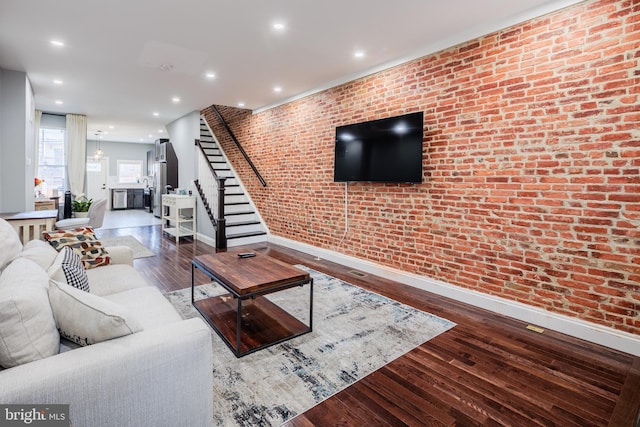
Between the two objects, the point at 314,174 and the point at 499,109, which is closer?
the point at 499,109

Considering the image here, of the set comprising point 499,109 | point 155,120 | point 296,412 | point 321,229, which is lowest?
point 296,412

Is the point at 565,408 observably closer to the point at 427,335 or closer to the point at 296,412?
the point at 427,335

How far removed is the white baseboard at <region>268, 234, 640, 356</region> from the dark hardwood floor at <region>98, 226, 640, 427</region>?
0.07 m

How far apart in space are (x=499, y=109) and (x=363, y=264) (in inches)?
99.2

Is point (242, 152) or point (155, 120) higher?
point (155, 120)

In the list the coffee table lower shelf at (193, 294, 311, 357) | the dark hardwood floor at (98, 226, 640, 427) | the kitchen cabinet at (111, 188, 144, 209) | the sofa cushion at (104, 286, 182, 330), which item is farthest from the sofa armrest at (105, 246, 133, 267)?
the kitchen cabinet at (111, 188, 144, 209)

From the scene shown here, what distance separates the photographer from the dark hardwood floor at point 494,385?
1.79 meters

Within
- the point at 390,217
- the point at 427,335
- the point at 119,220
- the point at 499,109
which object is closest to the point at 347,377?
the point at 427,335

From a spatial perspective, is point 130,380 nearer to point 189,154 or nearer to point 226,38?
point 226,38

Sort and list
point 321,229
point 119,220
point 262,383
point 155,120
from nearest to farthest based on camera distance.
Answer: point 262,383 < point 321,229 < point 155,120 < point 119,220

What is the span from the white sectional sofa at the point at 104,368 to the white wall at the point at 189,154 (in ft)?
16.4

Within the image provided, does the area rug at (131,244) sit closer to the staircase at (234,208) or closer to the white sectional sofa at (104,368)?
the staircase at (234,208)

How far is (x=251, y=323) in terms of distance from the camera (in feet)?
9.41

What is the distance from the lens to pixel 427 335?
2715 millimetres
